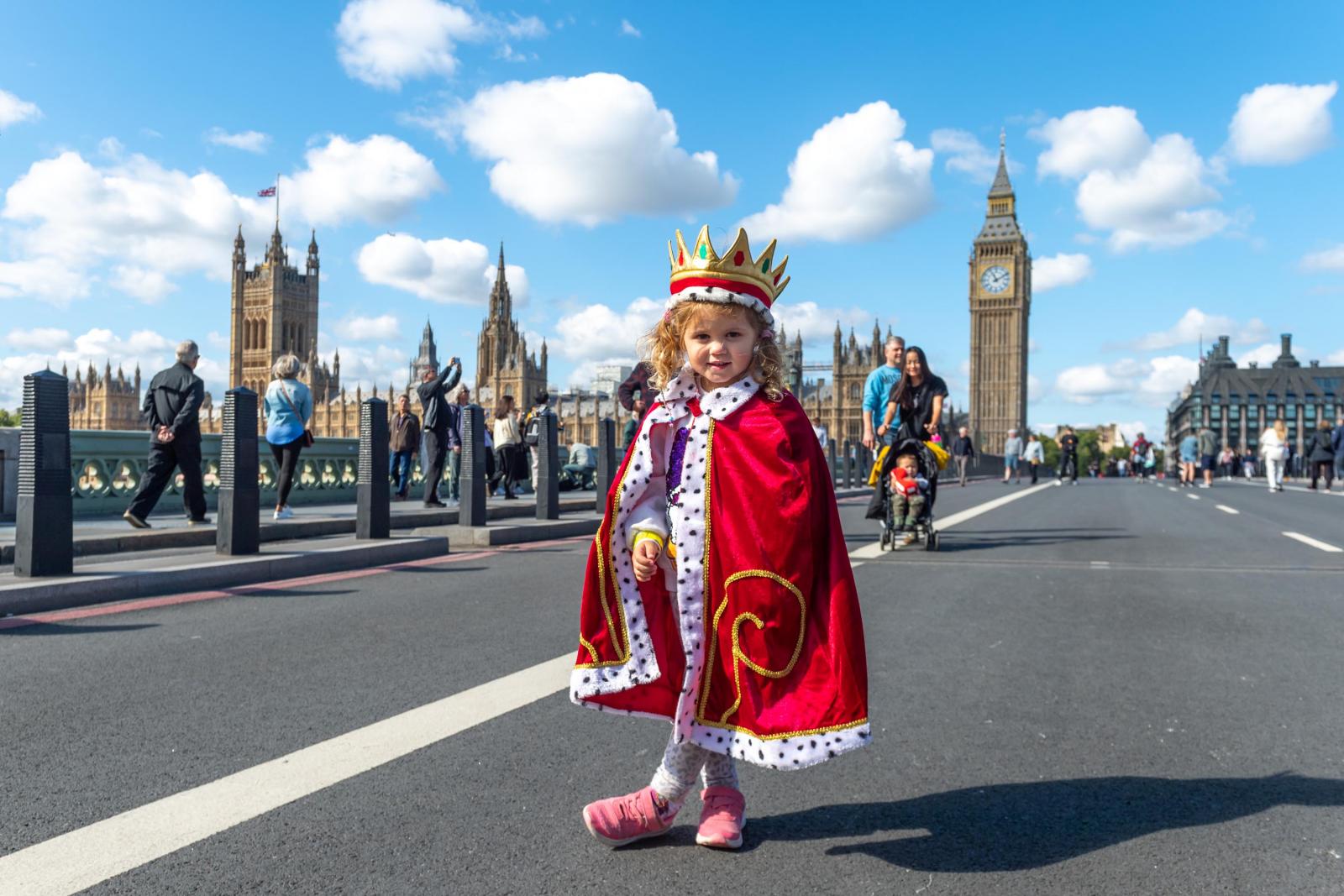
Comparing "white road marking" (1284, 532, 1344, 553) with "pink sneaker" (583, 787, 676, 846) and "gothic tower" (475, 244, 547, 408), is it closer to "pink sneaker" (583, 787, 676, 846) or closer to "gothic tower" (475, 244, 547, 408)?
"pink sneaker" (583, 787, 676, 846)

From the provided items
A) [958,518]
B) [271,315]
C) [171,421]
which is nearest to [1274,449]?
[958,518]

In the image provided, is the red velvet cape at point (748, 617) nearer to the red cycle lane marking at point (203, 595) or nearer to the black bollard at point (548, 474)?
the red cycle lane marking at point (203, 595)

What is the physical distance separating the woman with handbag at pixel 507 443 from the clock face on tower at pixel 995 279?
363 feet

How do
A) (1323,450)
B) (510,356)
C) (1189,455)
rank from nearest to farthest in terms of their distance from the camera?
(1323,450) < (1189,455) < (510,356)

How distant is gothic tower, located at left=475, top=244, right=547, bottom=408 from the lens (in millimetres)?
105062

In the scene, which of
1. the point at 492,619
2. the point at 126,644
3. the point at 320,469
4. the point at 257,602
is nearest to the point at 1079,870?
the point at 492,619

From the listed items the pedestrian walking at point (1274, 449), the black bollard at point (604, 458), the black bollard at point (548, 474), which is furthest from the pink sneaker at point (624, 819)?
the pedestrian walking at point (1274, 449)

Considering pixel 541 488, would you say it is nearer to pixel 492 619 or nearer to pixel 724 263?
pixel 492 619

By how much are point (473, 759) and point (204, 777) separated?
74 cm

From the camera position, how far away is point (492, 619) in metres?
5.62

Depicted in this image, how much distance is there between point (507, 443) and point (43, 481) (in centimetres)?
1041

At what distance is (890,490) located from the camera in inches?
386

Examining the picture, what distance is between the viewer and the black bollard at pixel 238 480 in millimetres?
7852

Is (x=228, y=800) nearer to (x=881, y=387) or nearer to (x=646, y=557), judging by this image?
(x=646, y=557)
